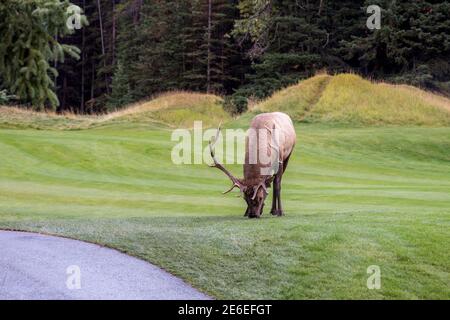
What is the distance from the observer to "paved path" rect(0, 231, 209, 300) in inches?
314

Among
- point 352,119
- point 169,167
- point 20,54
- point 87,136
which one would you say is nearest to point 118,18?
point 352,119

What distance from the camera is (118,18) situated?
83.2 meters

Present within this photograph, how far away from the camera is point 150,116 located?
149 ft

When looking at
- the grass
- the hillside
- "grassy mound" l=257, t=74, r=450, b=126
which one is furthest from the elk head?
"grassy mound" l=257, t=74, r=450, b=126

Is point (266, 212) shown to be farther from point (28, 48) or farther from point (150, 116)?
point (150, 116)

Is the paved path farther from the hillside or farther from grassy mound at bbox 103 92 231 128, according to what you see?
grassy mound at bbox 103 92 231 128

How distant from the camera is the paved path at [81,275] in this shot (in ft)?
26.1

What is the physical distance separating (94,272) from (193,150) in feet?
68.3

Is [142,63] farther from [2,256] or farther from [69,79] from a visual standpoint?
[2,256]

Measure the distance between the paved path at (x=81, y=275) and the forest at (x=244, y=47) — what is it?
1008 inches

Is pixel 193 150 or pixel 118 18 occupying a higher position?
pixel 118 18

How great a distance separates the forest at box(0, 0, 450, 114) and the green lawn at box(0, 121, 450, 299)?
40.7 ft

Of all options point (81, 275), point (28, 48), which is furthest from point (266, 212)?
point (28, 48)

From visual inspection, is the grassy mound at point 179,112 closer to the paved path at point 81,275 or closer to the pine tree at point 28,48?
the pine tree at point 28,48
